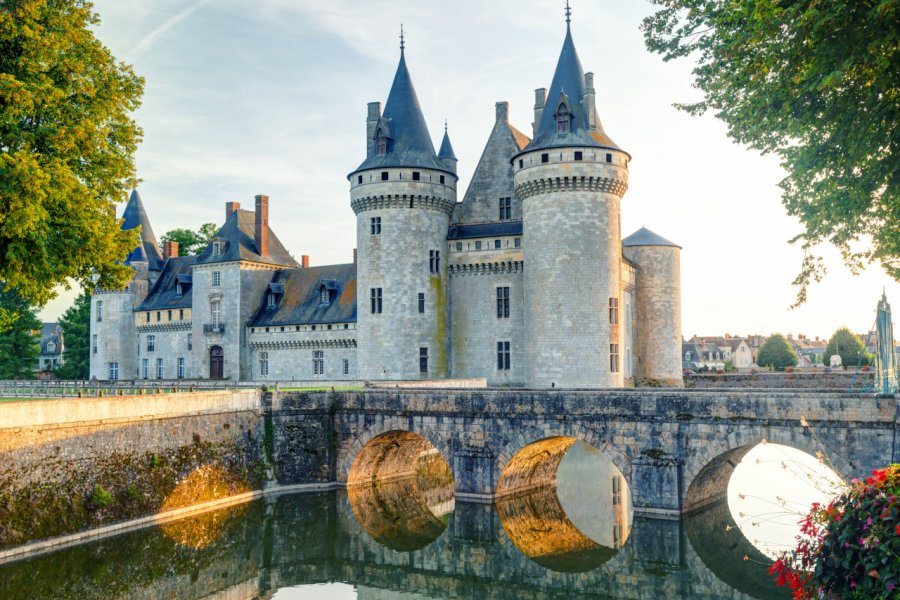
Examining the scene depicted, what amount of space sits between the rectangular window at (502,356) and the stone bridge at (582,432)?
38.4 feet

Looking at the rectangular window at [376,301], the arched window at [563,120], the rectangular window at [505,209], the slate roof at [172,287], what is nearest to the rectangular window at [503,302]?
the rectangular window at [505,209]

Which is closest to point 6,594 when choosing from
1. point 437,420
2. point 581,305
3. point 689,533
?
point 437,420

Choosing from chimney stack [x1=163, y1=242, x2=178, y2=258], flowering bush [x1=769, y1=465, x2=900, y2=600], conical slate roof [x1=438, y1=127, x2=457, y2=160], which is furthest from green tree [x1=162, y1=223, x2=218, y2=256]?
flowering bush [x1=769, y1=465, x2=900, y2=600]

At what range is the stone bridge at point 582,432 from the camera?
18047 mm

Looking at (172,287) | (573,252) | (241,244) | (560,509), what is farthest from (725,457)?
(172,287)

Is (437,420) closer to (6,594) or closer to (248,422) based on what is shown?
(248,422)

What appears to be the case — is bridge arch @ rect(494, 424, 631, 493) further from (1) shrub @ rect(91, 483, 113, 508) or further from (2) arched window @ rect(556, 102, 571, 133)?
(2) arched window @ rect(556, 102, 571, 133)

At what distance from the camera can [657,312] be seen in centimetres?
4191

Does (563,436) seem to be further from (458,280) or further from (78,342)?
(78,342)

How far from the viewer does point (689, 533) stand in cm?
1939

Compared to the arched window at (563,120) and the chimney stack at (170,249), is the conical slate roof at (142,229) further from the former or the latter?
the arched window at (563,120)

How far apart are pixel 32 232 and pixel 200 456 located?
7.93 meters

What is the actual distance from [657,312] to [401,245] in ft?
48.2

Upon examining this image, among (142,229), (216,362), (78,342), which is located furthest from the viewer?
(78,342)
